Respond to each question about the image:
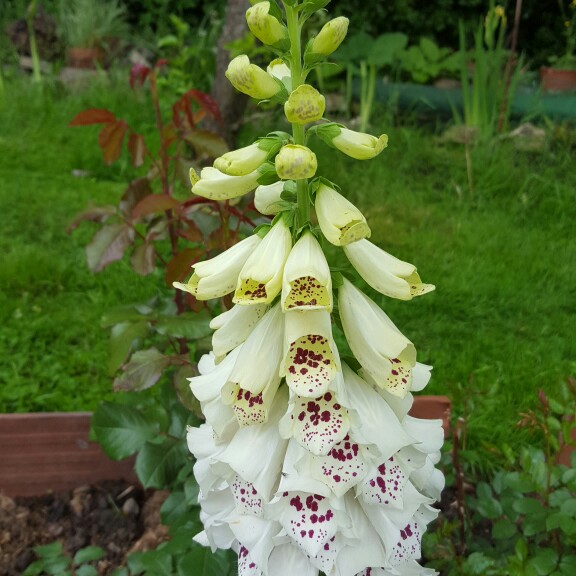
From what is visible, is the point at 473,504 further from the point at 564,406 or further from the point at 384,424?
the point at 384,424

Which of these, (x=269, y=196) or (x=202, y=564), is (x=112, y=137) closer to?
(x=269, y=196)

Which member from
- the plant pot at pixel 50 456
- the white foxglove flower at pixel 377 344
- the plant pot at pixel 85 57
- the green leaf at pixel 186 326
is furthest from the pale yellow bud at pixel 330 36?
the plant pot at pixel 85 57

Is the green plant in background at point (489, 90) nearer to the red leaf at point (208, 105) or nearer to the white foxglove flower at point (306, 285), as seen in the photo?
the red leaf at point (208, 105)

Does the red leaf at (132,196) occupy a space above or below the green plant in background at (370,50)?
above

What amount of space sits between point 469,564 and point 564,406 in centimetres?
36

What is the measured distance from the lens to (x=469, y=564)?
1432 mm

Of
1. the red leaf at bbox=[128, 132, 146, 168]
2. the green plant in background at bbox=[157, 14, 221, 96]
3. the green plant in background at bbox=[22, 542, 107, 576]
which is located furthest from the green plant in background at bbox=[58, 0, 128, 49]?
the green plant in background at bbox=[22, 542, 107, 576]

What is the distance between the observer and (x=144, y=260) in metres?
1.72

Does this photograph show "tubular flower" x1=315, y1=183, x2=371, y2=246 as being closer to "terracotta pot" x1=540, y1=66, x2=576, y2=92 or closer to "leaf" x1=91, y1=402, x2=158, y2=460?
"leaf" x1=91, y1=402, x2=158, y2=460

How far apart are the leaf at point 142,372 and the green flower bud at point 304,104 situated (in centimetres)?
82

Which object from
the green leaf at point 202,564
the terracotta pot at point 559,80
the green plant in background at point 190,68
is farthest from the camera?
the terracotta pot at point 559,80

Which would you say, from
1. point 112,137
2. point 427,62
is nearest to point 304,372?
point 112,137

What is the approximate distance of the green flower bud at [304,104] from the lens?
0.94 m

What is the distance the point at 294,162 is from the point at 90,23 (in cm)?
618
